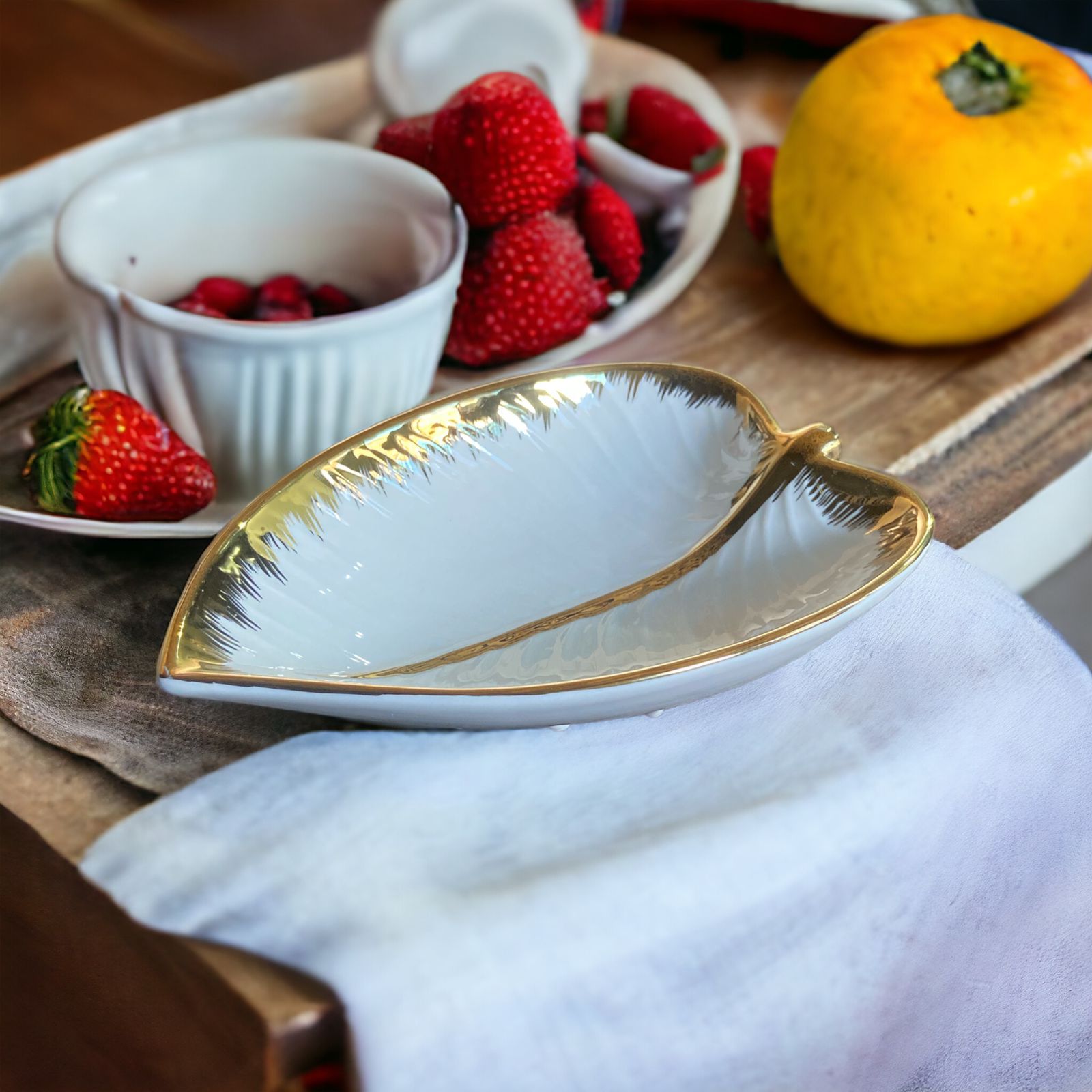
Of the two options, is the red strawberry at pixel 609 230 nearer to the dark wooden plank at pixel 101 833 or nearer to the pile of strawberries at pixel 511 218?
the pile of strawberries at pixel 511 218

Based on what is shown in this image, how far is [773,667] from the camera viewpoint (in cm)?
31

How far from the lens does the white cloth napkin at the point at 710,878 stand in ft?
0.85

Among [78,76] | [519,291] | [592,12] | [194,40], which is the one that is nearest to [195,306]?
[519,291]

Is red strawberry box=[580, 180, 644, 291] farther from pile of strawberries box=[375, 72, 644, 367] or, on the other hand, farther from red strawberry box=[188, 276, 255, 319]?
red strawberry box=[188, 276, 255, 319]

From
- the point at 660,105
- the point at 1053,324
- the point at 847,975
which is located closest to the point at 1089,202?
the point at 1053,324

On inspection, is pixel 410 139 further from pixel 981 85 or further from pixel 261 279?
pixel 981 85

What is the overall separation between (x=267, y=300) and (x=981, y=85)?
11.2 inches

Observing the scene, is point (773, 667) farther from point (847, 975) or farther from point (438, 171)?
point (438, 171)

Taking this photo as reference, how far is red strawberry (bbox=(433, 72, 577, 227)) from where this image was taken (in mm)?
443

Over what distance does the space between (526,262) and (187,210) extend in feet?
0.41

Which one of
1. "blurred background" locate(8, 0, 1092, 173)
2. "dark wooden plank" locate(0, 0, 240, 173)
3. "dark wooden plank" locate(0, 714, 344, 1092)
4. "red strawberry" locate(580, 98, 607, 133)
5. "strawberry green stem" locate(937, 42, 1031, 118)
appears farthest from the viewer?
"dark wooden plank" locate(0, 0, 240, 173)

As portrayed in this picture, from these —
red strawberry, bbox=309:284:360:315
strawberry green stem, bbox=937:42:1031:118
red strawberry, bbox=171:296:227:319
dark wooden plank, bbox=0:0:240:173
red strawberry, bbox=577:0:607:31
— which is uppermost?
strawberry green stem, bbox=937:42:1031:118

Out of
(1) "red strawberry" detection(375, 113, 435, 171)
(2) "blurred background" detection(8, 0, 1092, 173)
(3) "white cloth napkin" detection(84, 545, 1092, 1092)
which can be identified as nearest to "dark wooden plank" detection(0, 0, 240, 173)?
(2) "blurred background" detection(8, 0, 1092, 173)

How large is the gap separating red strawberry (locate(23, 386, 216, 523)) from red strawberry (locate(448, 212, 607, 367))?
5.2 inches
